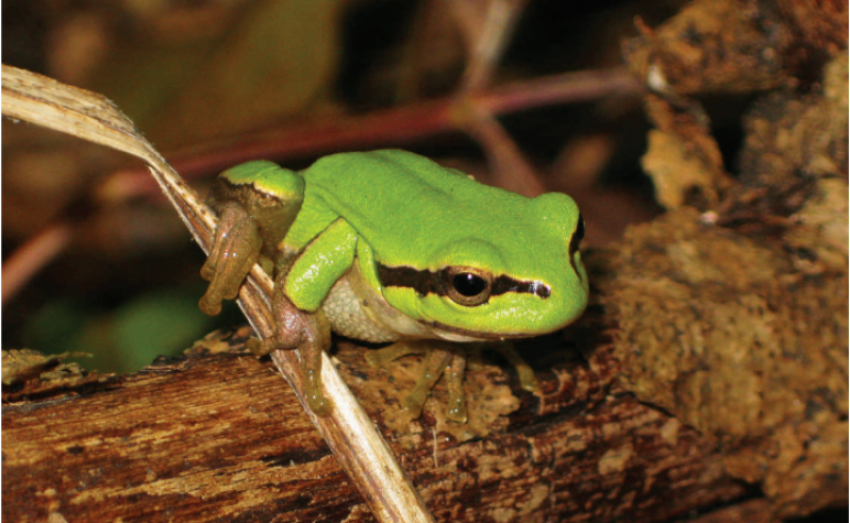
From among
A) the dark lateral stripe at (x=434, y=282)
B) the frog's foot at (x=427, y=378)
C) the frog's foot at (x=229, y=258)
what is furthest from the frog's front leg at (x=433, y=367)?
the frog's foot at (x=229, y=258)

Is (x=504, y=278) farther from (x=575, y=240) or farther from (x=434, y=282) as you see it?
(x=575, y=240)

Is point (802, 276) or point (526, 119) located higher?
point (526, 119)

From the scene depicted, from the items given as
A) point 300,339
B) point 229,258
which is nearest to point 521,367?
point 300,339

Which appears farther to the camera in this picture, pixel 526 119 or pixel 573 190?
pixel 526 119

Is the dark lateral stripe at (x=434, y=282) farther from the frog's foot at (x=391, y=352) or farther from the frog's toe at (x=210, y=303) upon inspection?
the frog's toe at (x=210, y=303)

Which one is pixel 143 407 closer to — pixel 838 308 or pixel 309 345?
pixel 309 345

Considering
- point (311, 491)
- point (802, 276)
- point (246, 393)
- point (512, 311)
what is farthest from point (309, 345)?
point (802, 276)
